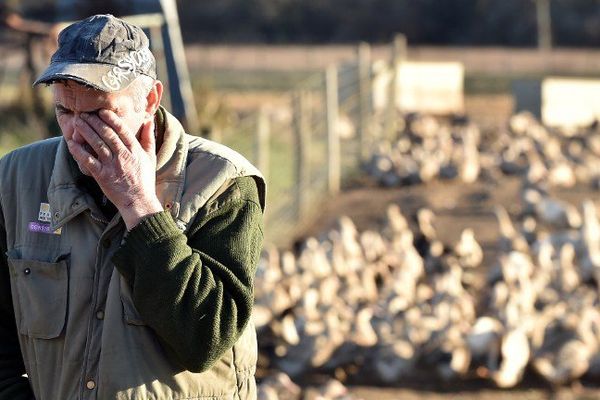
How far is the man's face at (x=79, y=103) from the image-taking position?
3051 mm

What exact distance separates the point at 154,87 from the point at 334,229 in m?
10.0

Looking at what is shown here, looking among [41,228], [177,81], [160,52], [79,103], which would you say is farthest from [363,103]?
[79,103]

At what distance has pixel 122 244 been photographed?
3.05 metres

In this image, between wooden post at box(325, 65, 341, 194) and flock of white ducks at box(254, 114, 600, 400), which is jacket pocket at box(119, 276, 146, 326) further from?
wooden post at box(325, 65, 341, 194)

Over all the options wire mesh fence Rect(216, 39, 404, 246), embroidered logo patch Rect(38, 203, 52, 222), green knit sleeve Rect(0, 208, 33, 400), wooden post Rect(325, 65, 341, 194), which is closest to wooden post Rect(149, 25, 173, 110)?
wire mesh fence Rect(216, 39, 404, 246)

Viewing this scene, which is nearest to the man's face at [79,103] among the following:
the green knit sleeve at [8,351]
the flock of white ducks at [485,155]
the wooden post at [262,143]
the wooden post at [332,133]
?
the green knit sleeve at [8,351]

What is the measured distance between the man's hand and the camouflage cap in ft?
0.29

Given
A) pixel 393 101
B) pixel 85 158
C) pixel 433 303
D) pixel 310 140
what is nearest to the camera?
pixel 85 158

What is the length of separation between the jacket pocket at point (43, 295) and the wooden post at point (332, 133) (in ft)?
38.0

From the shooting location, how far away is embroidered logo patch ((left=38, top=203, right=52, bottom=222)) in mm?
3207

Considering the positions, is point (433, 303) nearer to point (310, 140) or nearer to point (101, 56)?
point (310, 140)

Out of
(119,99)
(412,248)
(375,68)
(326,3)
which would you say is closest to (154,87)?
(119,99)

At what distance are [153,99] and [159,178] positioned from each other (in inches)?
7.7

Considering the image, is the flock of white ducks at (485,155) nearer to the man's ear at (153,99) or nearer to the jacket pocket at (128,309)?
the man's ear at (153,99)
